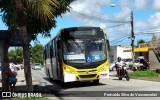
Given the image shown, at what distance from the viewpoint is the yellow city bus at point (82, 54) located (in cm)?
2272

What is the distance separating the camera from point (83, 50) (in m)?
22.8

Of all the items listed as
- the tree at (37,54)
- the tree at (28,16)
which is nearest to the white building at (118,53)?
the tree at (37,54)

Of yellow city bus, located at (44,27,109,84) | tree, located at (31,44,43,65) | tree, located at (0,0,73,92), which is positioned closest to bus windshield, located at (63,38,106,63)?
yellow city bus, located at (44,27,109,84)

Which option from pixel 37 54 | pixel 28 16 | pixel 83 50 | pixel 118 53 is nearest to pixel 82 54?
pixel 83 50

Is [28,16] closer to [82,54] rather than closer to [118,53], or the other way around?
[82,54]

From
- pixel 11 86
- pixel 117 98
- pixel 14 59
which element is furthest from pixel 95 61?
pixel 14 59

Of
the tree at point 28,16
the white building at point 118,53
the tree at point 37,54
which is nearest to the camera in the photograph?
the tree at point 28,16

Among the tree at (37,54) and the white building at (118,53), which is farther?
the tree at (37,54)

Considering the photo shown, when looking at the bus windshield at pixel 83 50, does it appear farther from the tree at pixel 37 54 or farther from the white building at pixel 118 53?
the tree at pixel 37 54

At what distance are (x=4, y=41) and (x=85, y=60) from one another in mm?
5313

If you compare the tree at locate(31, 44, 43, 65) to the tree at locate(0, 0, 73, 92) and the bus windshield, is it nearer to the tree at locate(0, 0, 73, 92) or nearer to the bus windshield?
the bus windshield

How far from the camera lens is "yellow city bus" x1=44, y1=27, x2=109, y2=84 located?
22719 mm

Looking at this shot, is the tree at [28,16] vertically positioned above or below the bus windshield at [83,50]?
above

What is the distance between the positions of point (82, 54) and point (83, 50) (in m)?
0.24
